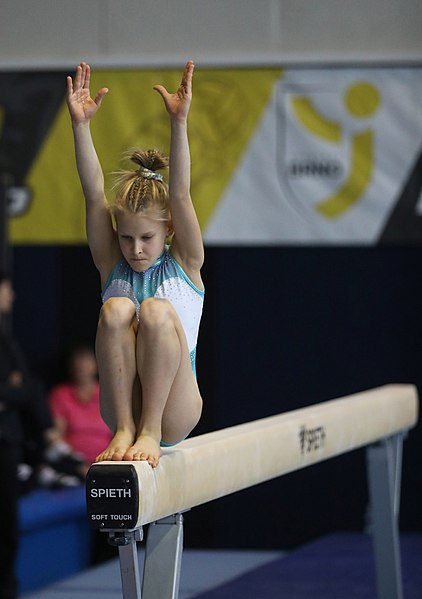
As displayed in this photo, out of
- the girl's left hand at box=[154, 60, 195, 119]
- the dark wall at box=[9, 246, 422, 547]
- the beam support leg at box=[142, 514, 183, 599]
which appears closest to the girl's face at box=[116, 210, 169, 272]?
the girl's left hand at box=[154, 60, 195, 119]

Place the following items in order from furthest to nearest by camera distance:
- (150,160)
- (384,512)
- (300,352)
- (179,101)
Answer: (300,352), (384,512), (150,160), (179,101)

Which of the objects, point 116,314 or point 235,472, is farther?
point 235,472

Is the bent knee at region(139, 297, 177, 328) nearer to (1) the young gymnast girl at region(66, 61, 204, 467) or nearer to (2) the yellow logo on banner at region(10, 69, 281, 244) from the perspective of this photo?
(1) the young gymnast girl at region(66, 61, 204, 467)

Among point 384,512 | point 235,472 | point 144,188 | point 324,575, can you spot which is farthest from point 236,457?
point 324,575

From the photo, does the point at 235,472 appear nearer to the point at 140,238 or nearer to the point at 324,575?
the point at 140,238

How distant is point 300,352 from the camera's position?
7.93m

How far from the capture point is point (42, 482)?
712cm

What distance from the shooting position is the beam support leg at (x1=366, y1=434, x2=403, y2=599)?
470 cm

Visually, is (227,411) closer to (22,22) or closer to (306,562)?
(306,562)

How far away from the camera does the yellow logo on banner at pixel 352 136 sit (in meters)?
7.47

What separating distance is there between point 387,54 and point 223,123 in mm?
1216

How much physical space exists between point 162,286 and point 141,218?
218 mm

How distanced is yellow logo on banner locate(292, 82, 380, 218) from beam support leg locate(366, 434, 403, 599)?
9.81ft

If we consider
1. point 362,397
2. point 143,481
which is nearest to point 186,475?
point 143,481
